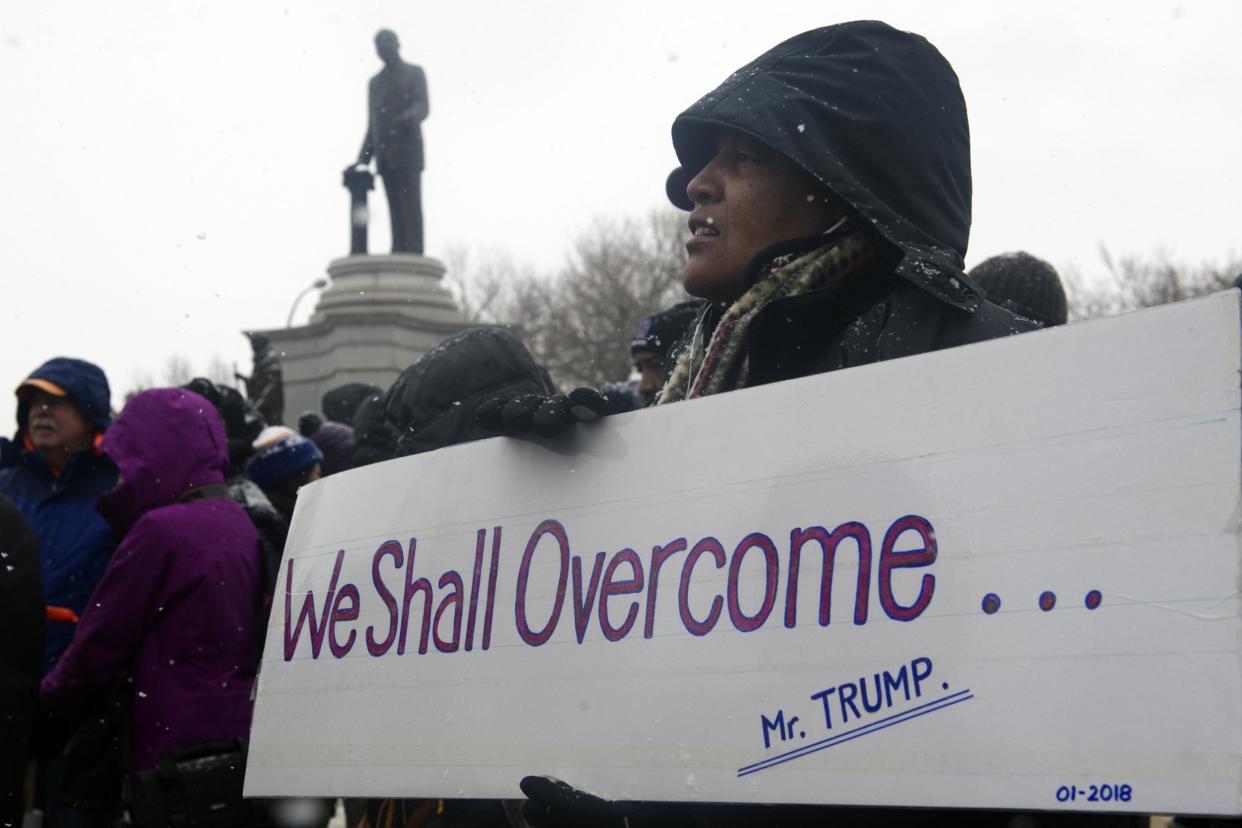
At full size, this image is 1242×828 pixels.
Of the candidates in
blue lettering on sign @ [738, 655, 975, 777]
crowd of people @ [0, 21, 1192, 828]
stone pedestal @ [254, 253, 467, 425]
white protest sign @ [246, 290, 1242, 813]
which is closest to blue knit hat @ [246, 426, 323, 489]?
crowd of people @ [0, 21, 1192, 828]

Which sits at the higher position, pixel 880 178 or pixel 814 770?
pixel 880 178

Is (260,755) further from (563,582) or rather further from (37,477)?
(37,477)

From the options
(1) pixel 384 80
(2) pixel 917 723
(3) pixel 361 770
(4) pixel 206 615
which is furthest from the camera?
(1) pixel 384 80

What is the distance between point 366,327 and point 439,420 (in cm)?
1278

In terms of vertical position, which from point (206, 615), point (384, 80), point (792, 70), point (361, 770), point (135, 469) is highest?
point (384, 80)

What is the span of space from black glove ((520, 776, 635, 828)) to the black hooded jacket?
683mm

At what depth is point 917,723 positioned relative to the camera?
1.43 metres

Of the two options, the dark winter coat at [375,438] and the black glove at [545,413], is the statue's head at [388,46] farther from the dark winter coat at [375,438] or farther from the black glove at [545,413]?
the black glove at [545,413]

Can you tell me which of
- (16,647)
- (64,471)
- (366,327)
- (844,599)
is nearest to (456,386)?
(16,647)

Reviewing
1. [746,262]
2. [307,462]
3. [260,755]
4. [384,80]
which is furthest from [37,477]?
[384,80]

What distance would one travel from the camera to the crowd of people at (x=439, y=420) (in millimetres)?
1940

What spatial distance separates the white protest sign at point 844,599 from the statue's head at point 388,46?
51.0ft

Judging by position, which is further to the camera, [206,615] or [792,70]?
[206,615]

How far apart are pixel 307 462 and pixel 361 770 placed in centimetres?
309
